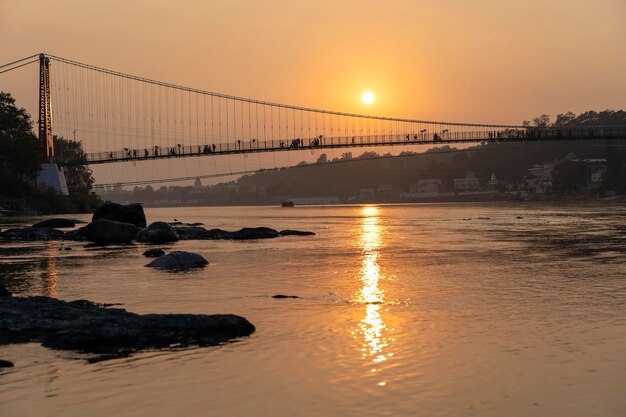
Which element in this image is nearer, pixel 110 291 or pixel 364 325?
pixel 364 325

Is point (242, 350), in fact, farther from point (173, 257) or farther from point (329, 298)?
point (173, 257)

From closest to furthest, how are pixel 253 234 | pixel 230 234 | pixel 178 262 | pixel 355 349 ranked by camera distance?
pixel 355 349 < pixel 178 262 < pixel 253 234 < pixel 230 234

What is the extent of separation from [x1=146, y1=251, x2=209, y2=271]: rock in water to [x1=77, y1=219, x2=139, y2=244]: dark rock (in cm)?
1577

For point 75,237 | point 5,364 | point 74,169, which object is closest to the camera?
point 5,364

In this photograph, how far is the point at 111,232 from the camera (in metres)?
43.2

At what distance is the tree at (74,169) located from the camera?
11745 cm

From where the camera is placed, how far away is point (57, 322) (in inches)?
564

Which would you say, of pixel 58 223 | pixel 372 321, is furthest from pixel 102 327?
pixel 58 223

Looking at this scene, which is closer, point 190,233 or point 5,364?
point 5,364

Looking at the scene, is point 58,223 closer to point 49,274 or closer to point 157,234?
point 157,234

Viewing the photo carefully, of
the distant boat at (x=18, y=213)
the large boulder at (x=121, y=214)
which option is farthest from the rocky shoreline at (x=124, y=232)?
the distant boat at (x=18, y=213)

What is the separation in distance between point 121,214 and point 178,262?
22211 millimetres

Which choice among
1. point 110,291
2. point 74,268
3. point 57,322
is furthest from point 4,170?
point 57,322

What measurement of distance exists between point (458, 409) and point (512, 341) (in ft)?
14.4
